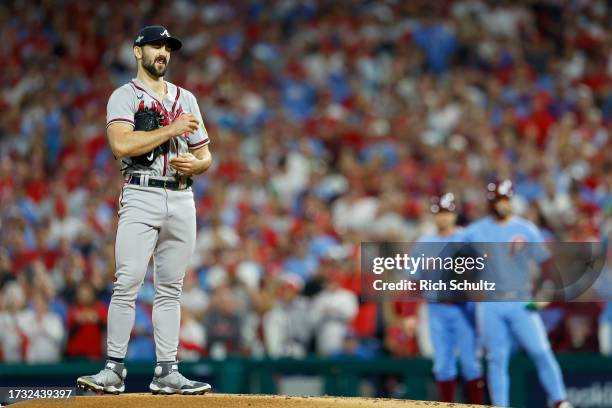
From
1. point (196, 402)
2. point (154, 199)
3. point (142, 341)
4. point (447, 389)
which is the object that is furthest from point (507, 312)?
point (154, 199)

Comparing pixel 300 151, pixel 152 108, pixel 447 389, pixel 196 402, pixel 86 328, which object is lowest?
pixel 196 402

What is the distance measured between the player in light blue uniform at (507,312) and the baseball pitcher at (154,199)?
11.9 feet

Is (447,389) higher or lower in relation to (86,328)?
lower

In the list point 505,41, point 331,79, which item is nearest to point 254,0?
point 331,79

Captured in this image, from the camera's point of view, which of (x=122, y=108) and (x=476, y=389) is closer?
(x=122, y=108)

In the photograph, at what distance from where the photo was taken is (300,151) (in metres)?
14.5

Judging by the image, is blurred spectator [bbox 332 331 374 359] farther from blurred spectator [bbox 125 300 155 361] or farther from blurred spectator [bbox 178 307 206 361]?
blurred spectator [bbox 125 300 155 361]

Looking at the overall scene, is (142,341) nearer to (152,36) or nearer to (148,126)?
(148,126)

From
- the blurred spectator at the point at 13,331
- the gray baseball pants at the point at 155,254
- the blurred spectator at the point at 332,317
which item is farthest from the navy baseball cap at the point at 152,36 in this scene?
the blurred spectator at the point at 13,331

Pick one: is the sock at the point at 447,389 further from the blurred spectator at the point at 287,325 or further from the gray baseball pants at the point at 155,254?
the gray baseball pants at the point at 155,254

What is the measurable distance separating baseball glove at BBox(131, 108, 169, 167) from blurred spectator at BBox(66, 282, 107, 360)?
523cm

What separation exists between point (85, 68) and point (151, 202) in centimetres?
1056

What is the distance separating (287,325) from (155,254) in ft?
17.0

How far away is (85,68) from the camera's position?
647 inches
